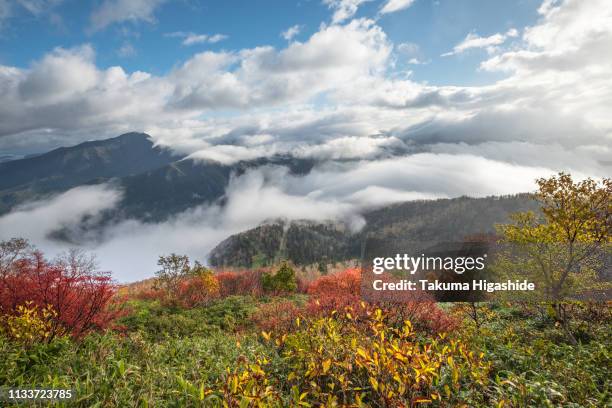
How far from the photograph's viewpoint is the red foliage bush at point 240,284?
29000mm

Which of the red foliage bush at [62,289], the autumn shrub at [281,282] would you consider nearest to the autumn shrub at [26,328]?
the red foliage bush at [62,289]

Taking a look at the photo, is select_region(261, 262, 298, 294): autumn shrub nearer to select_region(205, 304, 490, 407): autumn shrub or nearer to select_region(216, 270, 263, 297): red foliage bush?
select_region(216, 270, 263, 297): red foliage bush

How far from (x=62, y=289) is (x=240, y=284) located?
22173mm

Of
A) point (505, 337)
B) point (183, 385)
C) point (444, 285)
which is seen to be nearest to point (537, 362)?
point (505, 337)

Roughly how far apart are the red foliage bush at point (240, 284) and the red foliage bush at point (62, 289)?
16955 millimetres

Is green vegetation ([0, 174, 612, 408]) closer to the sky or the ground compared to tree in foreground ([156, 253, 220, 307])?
closer to the sky

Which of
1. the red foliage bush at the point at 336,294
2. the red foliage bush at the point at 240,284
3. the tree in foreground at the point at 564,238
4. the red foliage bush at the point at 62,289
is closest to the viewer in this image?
the red foliage bush at the point at 62,289

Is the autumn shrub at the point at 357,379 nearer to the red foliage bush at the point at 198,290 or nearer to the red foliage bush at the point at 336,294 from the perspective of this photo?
the red foliage bush at the point at 336,294

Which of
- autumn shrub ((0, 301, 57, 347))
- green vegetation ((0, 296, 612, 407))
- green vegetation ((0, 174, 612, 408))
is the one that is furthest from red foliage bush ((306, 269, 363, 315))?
autumn shrub ((0, 301, 57, 347))

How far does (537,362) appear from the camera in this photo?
8430 millimetres

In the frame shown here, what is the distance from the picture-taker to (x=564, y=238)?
11.3 meters

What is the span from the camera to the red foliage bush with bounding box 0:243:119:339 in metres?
9.57

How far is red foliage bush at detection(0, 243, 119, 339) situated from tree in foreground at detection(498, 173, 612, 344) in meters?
14.2

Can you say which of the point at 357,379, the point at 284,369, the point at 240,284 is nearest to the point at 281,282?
the point at 240,284
